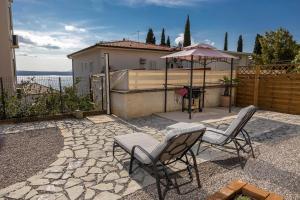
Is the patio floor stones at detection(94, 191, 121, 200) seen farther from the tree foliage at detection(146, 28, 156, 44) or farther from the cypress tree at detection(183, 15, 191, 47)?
the tree foliage at detection(146, 28, 156, 44)

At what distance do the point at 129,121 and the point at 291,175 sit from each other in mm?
5548

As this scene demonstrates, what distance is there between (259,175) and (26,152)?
5.20 meters

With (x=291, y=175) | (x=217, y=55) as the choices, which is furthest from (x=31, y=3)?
(x=291, y=175)

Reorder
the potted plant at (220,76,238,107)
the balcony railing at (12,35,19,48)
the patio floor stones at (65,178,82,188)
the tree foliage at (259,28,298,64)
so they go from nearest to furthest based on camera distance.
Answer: the patio floor stones at (65,178,82,188) → the potted plant at (220,76,238,107) → the balcony railing at (12,35,19,48) → the tree foliage at (259,28,298,64)

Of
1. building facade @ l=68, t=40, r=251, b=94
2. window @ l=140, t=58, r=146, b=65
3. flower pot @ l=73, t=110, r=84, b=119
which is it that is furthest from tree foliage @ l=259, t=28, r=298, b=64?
flower pot @ l=73, t=110, r=84, b=119

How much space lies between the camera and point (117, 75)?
9383mm

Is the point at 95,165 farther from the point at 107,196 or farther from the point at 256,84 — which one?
the point at 256,84

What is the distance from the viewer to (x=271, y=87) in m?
10.6

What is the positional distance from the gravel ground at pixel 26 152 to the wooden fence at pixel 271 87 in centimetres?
969

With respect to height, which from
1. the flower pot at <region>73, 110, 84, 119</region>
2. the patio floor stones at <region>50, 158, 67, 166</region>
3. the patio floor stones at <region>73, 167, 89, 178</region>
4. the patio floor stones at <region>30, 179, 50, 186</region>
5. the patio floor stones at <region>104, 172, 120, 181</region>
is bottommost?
the patio floor stones at <region>30, 179, 50, 186</region>

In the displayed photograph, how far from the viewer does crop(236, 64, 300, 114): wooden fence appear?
9.88 m

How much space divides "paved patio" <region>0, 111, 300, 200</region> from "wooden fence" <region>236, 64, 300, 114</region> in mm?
2598

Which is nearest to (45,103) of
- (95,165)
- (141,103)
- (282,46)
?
(141,103)

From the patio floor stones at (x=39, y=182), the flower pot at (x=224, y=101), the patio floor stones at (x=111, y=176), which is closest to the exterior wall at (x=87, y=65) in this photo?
the flower pot at (x=224, y=101)
